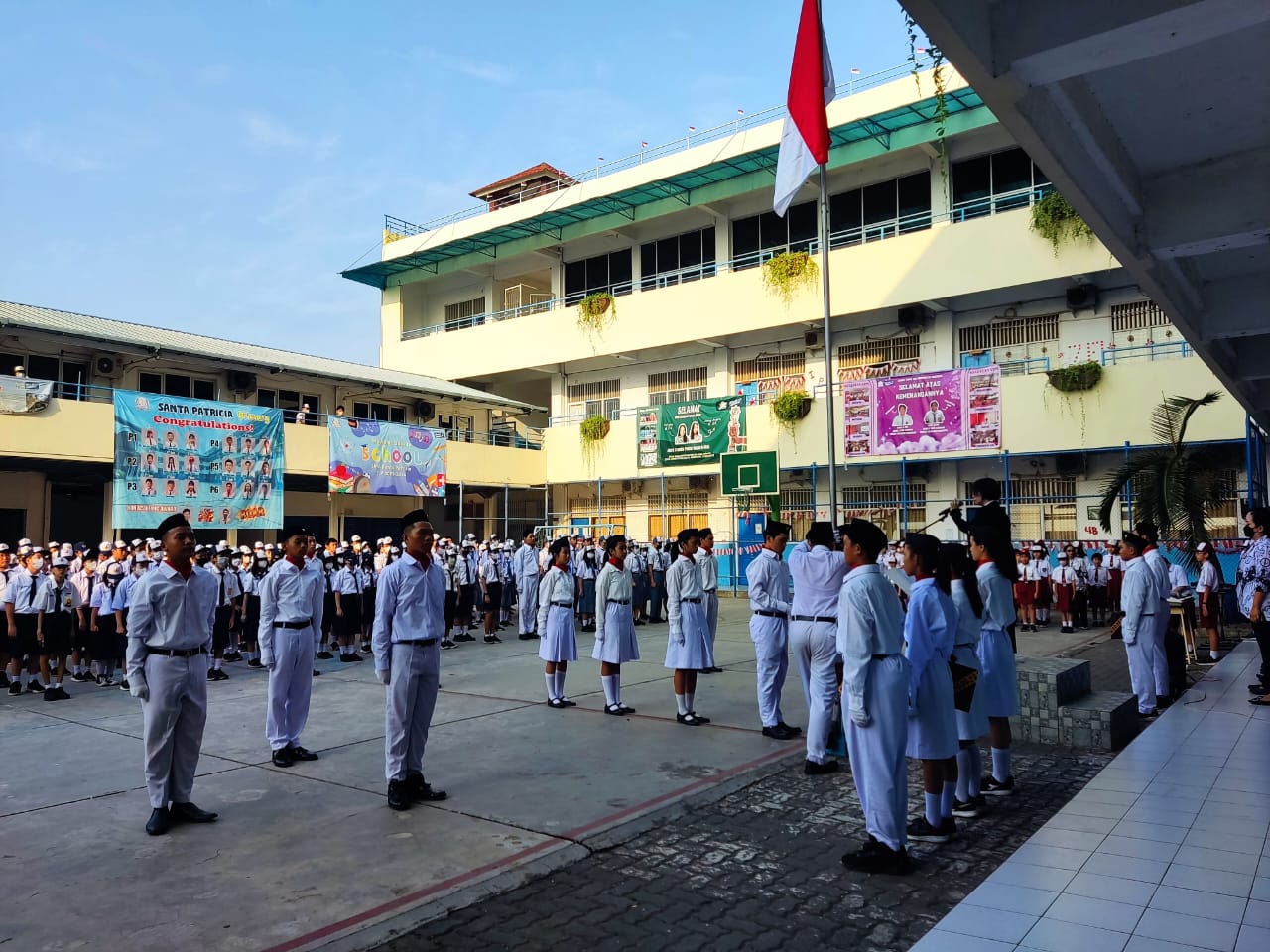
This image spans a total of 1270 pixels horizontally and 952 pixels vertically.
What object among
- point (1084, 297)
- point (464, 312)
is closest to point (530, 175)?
point (464, 312)

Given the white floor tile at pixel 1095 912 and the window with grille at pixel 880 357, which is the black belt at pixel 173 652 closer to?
the white floor tile at pixel 1095 912

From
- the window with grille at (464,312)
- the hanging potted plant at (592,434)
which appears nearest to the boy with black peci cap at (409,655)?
the hanging potted plant at (592,434)

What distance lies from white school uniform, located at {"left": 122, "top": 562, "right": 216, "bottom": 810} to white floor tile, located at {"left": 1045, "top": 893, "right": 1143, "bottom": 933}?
491 centimetres

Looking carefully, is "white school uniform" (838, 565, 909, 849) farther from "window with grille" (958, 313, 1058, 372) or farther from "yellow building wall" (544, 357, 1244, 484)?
"window with grille" (958, 313, 1058, 372)

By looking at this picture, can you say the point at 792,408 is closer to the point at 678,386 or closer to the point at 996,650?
the point at 678,386

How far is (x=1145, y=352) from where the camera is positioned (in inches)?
786

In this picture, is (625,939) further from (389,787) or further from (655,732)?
(655,732)

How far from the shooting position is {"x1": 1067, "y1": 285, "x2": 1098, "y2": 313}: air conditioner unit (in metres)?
20.6

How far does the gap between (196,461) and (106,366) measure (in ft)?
12.8

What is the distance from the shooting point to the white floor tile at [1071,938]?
3.49m

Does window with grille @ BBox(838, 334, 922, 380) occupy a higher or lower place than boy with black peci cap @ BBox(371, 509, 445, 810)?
higher

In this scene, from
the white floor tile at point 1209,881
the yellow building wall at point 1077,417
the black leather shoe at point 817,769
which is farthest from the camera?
the yellow building wall at point 1077,417

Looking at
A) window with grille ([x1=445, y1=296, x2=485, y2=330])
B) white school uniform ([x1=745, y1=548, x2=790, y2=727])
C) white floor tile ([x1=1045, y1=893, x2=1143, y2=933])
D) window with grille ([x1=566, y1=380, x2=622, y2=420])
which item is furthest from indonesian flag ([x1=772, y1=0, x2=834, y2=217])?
window with grille ([x1=445, y1=296, x2=485, y2=330])

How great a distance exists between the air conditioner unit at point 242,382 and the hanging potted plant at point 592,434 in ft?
32.3
